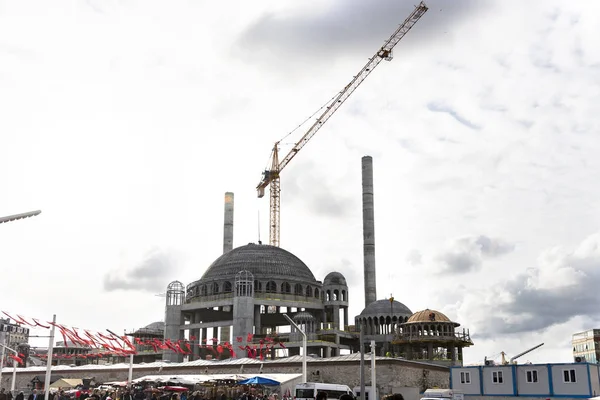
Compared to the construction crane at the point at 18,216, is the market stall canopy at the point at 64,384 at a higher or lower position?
lower

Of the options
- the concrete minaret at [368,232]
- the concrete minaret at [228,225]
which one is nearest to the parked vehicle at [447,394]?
the concrete minaret at [368,232]

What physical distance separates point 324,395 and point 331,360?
5723 centimetres

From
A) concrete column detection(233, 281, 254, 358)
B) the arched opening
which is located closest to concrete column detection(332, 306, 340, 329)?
the arched opening

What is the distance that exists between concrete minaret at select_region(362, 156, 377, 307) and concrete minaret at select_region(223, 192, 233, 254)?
34.1 metres

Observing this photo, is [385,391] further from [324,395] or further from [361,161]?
[361,161]

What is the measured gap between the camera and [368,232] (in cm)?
13688

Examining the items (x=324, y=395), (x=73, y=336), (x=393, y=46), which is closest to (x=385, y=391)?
(x=73, y=336)

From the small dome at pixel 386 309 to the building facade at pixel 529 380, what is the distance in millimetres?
49054

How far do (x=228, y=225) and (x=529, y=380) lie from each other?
336ft

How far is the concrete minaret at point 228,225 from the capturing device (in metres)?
153

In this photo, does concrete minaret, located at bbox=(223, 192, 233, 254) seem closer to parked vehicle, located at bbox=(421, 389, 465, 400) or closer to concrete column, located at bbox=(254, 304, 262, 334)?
concrete column, located at bbox=(254, 304, 262, 334)

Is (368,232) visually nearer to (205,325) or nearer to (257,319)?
(257,319)

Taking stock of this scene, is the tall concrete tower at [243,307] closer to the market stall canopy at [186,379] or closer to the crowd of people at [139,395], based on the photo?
the crowd of people at [139,395]

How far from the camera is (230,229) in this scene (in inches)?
6142
